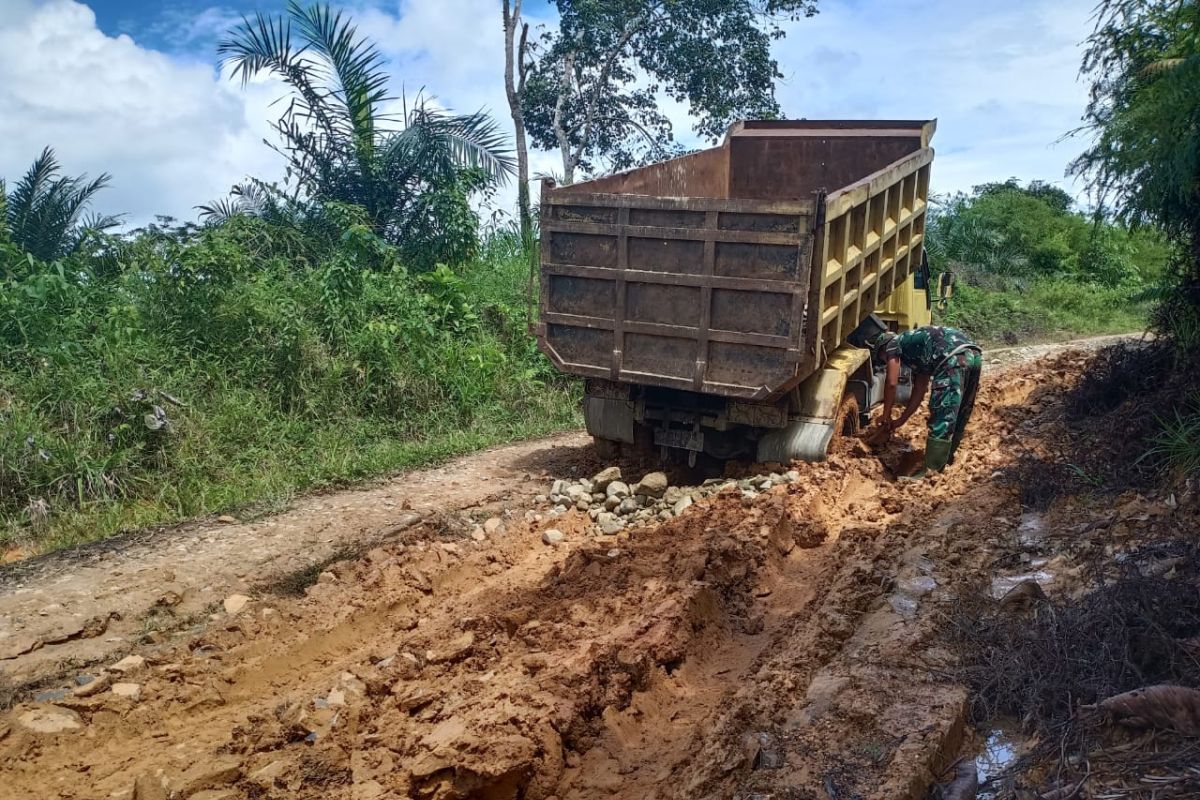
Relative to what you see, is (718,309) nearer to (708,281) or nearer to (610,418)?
(708,281)

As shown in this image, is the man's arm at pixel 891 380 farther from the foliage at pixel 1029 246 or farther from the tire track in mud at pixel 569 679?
the foliage at pixel 1029 246

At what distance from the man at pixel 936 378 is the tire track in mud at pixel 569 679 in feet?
3.10

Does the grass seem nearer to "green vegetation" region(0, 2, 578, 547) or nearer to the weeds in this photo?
"green vegetation" region(0, 2, 578, 547)

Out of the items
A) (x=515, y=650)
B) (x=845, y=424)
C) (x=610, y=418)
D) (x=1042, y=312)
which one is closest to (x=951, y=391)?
(x=845, y=424)

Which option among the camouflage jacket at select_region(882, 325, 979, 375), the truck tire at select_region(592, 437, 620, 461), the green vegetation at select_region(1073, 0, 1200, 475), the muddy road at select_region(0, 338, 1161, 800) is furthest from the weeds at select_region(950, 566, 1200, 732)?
the truck tire at select_region(592, 437, 620, 461)

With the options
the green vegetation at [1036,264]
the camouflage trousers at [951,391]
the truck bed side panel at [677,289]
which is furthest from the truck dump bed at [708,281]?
the green vegetation at [1036,264]

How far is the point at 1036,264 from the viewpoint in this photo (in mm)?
19750

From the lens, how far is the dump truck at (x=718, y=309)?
6.12 meters

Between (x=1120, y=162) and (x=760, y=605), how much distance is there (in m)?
4.45

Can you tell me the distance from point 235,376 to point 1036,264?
1658cm

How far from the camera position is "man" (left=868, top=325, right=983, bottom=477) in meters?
7.00

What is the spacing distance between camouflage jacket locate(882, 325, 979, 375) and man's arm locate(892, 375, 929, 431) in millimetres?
75

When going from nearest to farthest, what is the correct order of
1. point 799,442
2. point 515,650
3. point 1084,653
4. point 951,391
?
point 1084,653
point 515,650
point 799,442
point 951,391

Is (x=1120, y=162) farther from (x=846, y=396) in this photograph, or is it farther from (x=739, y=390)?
(x=739, y=390)
